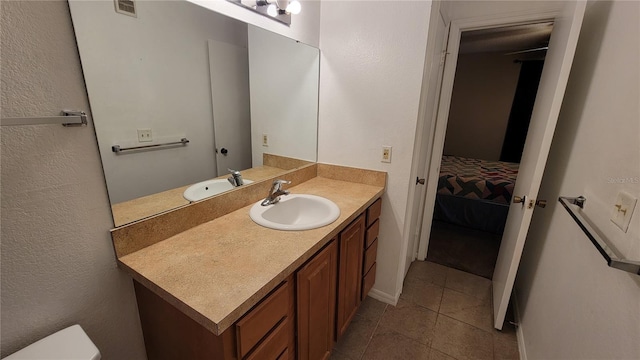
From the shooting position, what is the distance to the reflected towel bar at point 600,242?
653 millimetres

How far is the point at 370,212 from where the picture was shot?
1614 mm

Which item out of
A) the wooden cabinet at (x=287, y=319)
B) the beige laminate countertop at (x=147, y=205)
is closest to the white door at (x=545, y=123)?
the wooden cabinet at (x=287, y=319)

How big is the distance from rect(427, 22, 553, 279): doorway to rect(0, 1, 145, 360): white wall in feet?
8.10

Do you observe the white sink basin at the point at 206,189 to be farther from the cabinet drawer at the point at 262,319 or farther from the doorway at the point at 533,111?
the doorway at the point at 533,111

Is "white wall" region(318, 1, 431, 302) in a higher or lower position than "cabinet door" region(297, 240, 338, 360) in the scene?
higher

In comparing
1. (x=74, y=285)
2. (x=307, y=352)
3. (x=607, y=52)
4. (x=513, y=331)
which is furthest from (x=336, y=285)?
(x=607, y=52)

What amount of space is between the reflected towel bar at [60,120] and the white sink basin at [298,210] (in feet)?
2.33

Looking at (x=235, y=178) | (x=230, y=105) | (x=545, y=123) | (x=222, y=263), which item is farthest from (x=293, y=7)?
(x=545, y=123)

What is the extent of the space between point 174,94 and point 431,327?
198 centimetres

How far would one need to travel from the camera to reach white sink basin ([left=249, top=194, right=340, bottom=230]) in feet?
4.46

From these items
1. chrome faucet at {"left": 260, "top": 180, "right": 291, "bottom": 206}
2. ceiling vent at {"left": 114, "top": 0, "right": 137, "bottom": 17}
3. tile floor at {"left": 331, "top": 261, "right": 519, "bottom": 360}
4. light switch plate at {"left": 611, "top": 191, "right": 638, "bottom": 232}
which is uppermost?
ceiling vent at {"left": 114, "top": 0, "right": 137, "bottom": 17}

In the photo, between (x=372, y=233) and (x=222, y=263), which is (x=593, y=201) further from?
(x=222, y=263)

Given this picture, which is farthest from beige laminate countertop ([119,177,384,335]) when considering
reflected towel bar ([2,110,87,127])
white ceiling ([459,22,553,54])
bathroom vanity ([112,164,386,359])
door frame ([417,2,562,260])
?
white ceiling ([459,22,553,54])

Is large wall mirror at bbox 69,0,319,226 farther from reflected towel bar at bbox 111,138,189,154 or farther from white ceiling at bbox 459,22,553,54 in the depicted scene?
white ceiling at bbox 459,22,553,54
